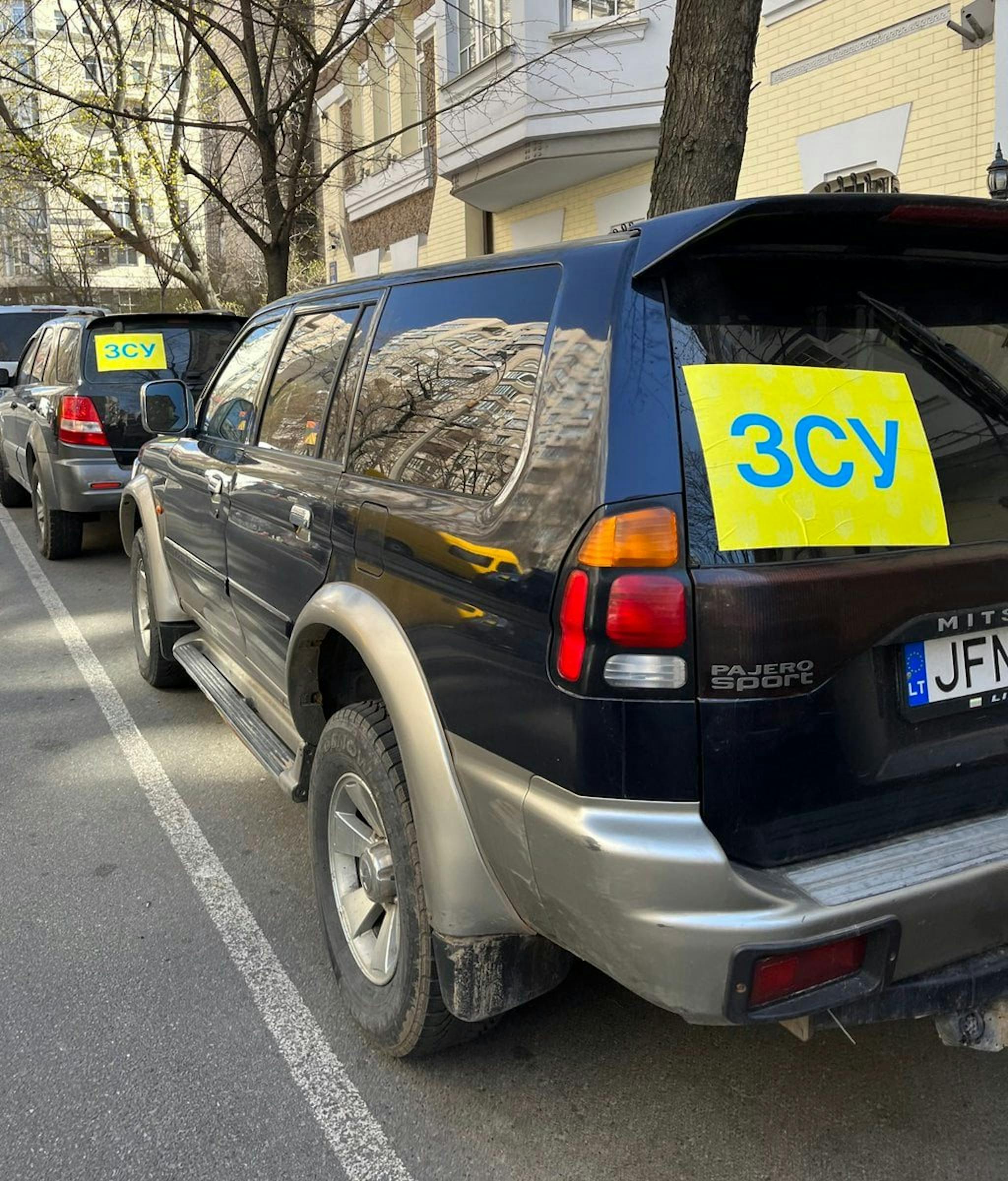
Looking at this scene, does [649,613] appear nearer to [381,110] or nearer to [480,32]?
[480,32]

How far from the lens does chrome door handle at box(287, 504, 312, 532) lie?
10.1 feet

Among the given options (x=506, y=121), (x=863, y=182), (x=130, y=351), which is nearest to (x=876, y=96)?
(x=863, y=182)

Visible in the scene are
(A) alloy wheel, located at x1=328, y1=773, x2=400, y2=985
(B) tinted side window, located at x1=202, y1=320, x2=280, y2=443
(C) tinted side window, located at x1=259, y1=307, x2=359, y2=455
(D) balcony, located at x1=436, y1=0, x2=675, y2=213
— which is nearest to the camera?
(A) alloy wheel, located at x1=328, y1=773, x2=400, y2=985

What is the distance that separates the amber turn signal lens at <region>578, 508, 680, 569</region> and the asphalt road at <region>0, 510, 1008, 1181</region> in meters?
1.38

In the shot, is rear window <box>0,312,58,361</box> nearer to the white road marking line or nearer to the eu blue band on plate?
the white road marking line

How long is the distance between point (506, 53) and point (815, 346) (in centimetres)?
1123

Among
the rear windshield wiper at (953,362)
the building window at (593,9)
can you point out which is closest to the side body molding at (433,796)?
the rear windshield wiper at (953,362)

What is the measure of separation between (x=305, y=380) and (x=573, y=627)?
191cm

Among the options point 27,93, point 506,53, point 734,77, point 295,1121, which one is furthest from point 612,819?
point 27,93

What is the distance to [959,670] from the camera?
2092 millimetres

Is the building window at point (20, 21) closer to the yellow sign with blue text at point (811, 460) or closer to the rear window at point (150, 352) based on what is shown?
the rear window at point (150, 352)

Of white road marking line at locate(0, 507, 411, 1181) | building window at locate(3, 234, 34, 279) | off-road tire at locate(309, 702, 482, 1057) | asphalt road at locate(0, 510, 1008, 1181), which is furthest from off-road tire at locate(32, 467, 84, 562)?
building window at locate(3, 234, 34, 279)

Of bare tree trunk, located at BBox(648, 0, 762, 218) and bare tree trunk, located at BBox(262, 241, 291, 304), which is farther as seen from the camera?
bare tree trunk, located at BBox(262, 241, 291, 304)

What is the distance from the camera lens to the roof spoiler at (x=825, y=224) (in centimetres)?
193
